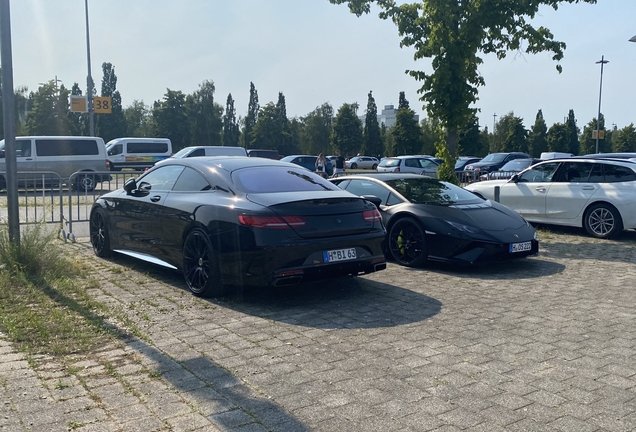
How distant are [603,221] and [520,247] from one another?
183 inches

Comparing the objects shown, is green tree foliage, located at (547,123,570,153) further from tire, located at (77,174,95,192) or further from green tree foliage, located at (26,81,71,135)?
tire, located at (77,174,95,192)

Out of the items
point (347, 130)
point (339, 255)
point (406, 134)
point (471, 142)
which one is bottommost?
point (339, 255)

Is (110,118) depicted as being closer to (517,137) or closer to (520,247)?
(517,137)

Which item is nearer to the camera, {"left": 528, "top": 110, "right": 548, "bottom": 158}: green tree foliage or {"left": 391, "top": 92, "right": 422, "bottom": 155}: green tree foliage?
{"left": 391, "top": 92, "right": 422, "bottom": 155}: green tree foliage

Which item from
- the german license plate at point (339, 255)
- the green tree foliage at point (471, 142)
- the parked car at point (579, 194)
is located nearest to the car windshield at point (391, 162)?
the parked car at point (579, 194)

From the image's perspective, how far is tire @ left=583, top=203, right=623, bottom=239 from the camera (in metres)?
12.0

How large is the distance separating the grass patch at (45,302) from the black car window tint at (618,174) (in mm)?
9895

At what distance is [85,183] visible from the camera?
40.8 ft

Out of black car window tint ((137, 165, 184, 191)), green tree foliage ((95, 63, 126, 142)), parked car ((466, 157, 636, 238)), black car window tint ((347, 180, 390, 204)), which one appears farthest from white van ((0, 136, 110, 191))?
green tree foliage ((95, 63, 126, 142))

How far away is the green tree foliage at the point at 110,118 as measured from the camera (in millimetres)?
69875

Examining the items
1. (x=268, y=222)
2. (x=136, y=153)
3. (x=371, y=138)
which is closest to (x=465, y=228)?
(x=268, y=222)

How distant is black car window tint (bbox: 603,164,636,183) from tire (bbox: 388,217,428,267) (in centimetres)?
573

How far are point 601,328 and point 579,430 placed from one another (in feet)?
7.94

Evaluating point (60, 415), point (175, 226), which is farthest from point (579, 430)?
point (175, 226)
